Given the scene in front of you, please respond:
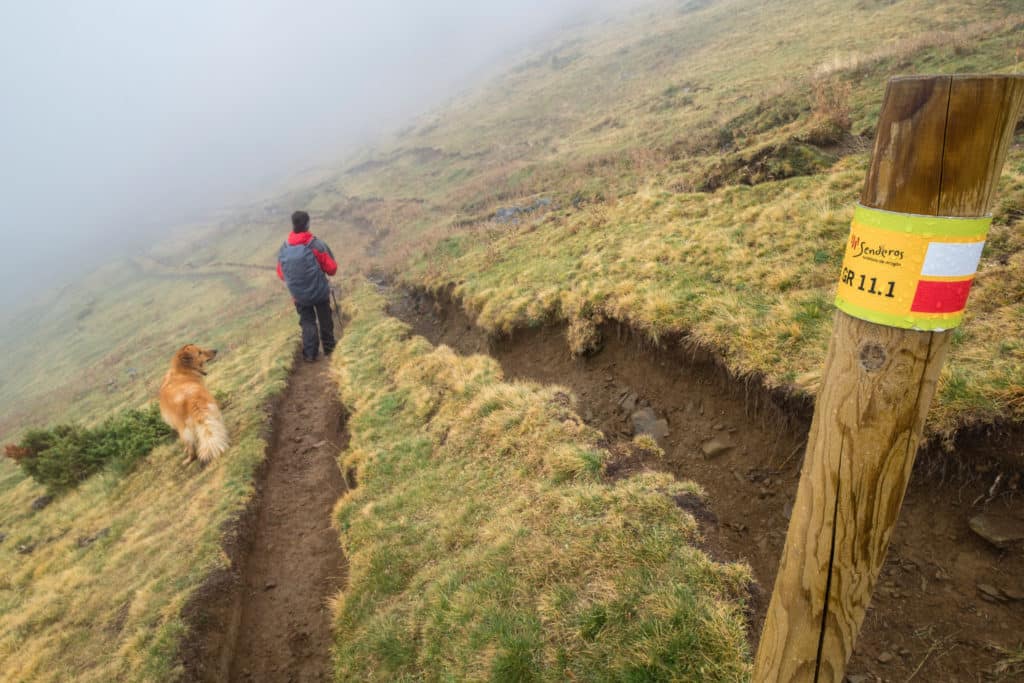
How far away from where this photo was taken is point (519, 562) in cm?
586

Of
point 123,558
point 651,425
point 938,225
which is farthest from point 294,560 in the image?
point 938,225

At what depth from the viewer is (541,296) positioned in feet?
37.7

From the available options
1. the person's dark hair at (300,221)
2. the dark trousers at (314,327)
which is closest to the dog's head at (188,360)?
the dark trousers at (314,327)

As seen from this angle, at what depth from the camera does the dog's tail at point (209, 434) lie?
11.5m

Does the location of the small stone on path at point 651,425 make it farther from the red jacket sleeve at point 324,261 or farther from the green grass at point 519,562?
the red jacket sleeve at point 324,261

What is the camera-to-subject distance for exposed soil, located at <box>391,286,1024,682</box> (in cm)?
393

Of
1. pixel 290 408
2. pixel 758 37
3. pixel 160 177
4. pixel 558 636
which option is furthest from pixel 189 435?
pixel 160 177

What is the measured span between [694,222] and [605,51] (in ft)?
231

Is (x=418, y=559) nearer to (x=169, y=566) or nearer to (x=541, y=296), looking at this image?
(x=169, y=566)

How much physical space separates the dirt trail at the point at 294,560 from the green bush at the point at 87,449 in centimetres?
430

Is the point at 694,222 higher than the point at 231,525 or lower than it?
higher

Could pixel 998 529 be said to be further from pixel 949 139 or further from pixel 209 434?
pixel 209 434

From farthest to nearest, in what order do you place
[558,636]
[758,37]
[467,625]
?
[758,37]
[467,625]
[558,636]

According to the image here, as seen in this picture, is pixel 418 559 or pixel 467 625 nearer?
pixel 467 625
